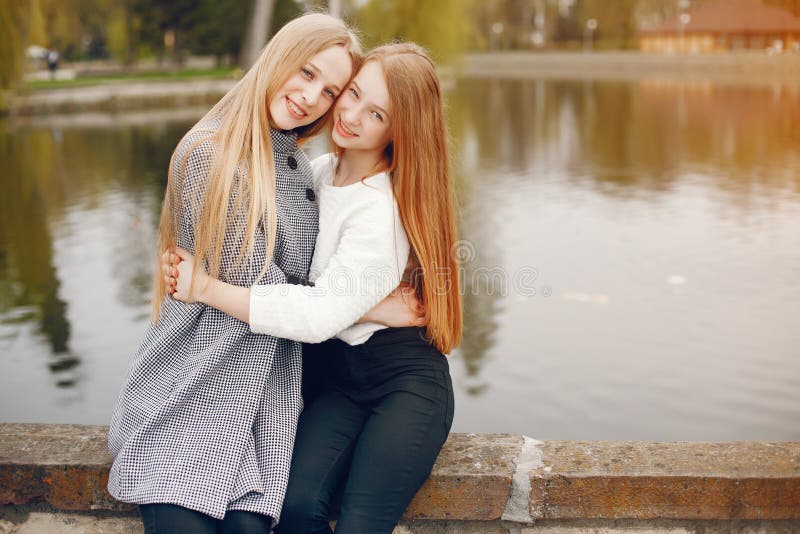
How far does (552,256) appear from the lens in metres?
8.33

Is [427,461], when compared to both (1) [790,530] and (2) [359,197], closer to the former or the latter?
(2) [359,197]

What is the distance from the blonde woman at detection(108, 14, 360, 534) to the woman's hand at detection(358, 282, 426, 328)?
206 millimetres

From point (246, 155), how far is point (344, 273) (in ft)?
1.15

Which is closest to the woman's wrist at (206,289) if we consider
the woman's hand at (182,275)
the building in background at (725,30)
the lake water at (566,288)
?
the woman's hand at (182,275)

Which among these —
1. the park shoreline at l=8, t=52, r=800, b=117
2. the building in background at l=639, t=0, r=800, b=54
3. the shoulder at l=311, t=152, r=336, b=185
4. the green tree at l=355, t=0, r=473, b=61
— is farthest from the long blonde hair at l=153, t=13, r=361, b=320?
the green tree at l=355, t=0, r=473, b=61

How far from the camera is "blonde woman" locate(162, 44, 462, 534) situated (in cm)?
202

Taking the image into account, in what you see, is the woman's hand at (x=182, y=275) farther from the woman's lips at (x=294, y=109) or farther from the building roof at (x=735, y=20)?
the building roof at (x=735, y=20)

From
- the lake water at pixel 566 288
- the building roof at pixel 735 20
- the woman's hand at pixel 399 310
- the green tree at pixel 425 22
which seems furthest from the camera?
the green tree at pixel 425 22

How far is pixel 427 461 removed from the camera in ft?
6.72

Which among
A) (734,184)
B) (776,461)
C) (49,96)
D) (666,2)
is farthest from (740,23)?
(776,461)

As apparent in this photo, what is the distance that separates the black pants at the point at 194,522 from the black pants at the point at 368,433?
8 cm

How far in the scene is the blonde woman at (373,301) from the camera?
2.02 meters

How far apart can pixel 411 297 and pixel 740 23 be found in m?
43.3

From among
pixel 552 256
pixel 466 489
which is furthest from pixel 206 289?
pixel 552 256
